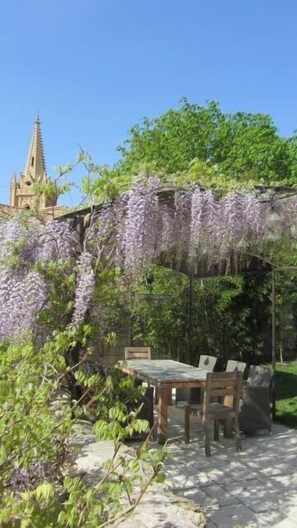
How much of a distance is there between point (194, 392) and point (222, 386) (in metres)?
1.58

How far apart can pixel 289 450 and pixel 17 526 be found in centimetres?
344

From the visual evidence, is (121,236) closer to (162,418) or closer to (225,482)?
(162,418)

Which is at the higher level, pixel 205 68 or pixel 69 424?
pixel 205 68

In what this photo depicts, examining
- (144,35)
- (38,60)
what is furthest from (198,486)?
(38,60)

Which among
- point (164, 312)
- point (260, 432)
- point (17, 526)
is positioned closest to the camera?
point (17, 526)

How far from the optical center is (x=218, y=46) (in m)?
7.44

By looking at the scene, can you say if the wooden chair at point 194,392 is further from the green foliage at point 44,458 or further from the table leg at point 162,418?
the green foliage at point 44,458

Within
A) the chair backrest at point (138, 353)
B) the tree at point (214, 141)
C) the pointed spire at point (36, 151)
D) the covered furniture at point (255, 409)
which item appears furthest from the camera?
the pointed spire at point (36, 151)

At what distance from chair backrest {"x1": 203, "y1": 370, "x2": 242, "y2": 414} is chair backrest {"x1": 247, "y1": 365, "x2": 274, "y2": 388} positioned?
0.73m

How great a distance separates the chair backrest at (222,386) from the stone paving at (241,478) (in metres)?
0.43

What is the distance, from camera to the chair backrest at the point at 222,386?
4.37 m

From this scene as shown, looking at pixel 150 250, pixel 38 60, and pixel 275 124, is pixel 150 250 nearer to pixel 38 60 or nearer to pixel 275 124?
pixel 38 60

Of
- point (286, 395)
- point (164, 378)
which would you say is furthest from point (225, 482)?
point (286, 395)

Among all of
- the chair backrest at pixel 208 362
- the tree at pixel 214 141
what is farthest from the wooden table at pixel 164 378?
the tree at pixel 214 141
